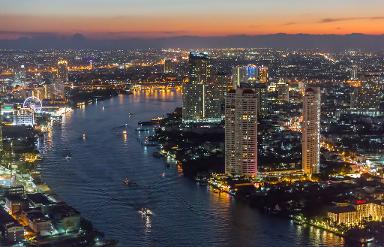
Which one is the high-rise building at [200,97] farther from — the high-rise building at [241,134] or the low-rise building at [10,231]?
the low-rise building at [10,231]

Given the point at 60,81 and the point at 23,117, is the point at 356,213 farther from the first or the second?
the point at 60,81

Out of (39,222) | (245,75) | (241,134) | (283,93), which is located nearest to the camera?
(39,222)

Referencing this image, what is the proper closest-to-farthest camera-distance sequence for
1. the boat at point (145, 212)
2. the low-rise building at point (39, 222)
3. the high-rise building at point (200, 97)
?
the low-rise building at point (39, 222), the boat at point (145, 212), the high-rise building at point (200, 97)

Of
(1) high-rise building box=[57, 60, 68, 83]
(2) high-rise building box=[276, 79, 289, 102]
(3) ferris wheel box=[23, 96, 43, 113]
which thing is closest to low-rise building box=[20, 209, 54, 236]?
(3) ferris wheel box=[23, 96, 43, 113]

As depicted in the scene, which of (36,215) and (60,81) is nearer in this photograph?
(36,215)

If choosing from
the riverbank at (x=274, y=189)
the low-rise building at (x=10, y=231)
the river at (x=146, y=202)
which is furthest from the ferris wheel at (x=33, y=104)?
the low-rise building at (x=10, y=231)

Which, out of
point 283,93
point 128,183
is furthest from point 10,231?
point 283,93
